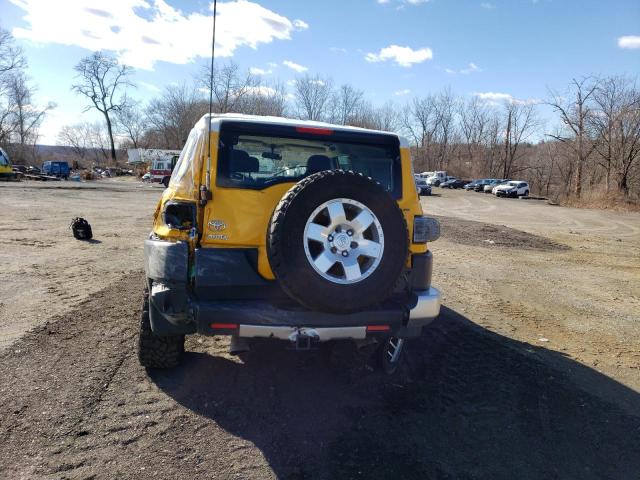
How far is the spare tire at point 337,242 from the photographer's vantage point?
291cm

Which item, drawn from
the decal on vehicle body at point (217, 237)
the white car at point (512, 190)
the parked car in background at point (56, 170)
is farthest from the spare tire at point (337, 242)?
the parked car in background at point (56, 170)

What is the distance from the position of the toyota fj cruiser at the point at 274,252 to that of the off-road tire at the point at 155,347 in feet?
1.26

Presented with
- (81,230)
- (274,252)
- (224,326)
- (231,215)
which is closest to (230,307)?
(224,326)

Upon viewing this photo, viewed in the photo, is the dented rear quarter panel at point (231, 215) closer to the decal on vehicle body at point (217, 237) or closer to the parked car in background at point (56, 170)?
the decal on vehicle body at point (217, 237)

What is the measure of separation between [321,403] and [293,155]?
1.90 metres

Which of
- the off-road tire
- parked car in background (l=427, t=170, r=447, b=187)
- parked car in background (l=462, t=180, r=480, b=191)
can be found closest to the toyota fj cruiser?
the off-road tire

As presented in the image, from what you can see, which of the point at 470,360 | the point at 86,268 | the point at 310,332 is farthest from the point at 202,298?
the point at 86,268

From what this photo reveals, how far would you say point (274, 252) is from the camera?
290 centimetres

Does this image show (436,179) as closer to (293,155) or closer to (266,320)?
(293,155)

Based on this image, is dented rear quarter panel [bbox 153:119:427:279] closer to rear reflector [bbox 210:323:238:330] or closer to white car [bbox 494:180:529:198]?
rear reflector [bbox 210:323:238:330]

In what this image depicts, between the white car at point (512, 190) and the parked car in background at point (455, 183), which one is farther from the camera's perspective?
the parked car in background at point (455, 183)

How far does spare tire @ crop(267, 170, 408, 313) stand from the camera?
291 cm

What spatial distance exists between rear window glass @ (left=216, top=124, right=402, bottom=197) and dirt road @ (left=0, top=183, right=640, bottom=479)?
153 centimetres

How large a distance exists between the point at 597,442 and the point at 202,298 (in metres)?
2.81
